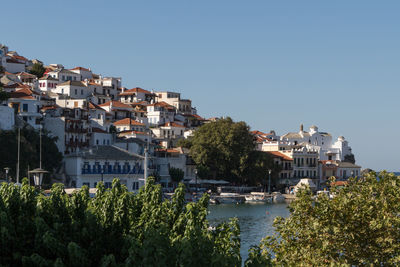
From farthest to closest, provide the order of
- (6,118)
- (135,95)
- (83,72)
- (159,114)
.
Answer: (83,72), (135,95), (159,114), (6,118)

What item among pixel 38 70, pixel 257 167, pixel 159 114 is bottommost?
pixel 257 167

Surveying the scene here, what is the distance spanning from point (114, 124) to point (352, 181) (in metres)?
84.3

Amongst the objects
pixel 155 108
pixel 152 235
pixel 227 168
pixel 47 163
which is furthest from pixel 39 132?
pixel 152 235

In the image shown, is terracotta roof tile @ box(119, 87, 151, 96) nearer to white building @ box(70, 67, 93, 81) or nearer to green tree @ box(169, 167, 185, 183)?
white building @ box(70, 67, 93, 81)

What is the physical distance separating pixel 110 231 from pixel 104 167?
62818 mm

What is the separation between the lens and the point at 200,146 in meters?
100

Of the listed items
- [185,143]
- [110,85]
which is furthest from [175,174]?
[110,85]

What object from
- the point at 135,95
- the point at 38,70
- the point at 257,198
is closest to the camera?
the point at 257,198

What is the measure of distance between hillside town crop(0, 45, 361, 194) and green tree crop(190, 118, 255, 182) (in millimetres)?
2884

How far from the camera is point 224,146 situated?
10031cm

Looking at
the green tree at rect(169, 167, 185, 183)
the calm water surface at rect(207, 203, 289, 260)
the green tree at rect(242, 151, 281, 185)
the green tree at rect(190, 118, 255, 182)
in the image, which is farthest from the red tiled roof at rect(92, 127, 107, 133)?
the green tree at rect(242, 151, 281, 185)

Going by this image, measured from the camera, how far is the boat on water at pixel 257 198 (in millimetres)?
96312

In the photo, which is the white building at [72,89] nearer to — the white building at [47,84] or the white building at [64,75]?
the white building at [47,84]

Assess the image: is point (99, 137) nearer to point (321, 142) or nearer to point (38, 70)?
point (38, 70)
